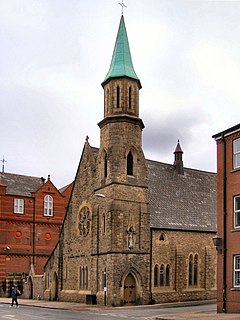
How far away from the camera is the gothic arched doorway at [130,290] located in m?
42.0

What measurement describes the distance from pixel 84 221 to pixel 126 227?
596 centimetres

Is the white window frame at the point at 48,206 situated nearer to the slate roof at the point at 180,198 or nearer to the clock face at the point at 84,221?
the clock face at the point at 84,221

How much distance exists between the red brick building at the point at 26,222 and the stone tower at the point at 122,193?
20748 mm

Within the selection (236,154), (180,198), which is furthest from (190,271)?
(236,154)

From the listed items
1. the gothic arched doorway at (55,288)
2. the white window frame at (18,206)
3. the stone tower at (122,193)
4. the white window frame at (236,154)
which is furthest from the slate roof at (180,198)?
the white window frame at (18,206)

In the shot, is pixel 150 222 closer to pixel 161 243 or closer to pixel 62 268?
pixel 161 243

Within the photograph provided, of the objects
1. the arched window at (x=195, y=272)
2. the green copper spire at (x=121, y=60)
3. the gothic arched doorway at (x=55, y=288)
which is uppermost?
the green copper spire at (x=121, y=60)

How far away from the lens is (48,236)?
66.6 metres

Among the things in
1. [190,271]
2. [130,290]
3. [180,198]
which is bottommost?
[130,290]

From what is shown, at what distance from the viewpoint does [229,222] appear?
31406mm

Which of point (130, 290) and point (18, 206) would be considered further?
point (18, 206)

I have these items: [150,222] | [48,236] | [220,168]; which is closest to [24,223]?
Result: [48,236]

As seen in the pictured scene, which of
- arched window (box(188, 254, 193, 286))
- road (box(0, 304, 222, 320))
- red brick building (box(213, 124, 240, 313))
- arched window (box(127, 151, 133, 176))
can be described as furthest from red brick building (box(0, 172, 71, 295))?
red brick building (box(213, 124, 240, 313))

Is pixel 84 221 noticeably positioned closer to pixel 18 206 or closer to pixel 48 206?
pixel 18 206
